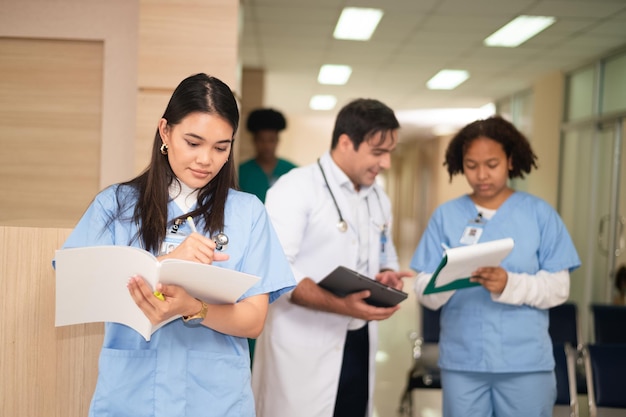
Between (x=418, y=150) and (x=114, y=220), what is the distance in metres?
17.2

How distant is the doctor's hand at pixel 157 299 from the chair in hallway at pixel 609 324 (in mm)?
2750

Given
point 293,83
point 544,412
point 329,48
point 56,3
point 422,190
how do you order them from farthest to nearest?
point 422,190 < point 293,83 < point 329,48 < point 56,3 < point 544,412

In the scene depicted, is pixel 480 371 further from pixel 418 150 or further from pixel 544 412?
pixel 418 150

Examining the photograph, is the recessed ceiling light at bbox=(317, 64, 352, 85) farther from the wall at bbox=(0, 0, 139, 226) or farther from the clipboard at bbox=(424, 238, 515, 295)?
the clipboard at bbox=(424, 238, 515, 295)

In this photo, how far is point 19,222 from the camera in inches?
72.7

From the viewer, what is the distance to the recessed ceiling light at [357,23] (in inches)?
201

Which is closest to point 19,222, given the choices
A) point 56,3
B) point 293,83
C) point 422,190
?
point 56,3

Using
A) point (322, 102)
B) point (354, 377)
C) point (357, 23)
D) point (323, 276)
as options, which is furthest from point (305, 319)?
point (322, 102)

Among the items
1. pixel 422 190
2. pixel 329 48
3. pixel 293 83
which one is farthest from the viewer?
pixel 422 190

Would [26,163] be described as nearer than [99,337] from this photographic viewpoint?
No

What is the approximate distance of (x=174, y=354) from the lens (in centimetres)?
145

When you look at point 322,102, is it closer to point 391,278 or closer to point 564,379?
point 564,379

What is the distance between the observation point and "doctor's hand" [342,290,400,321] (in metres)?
2.13

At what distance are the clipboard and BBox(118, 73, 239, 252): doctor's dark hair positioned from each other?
2.61ft
